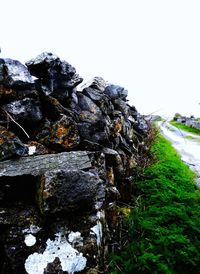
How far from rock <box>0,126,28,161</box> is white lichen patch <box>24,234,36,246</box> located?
1370 mm

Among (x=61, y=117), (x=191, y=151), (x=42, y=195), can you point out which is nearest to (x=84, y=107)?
(x=61, y=117)

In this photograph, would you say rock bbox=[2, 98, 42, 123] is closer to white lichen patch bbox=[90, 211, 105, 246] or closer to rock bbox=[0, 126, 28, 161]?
rock bbox=[0, 126, 28, 161]

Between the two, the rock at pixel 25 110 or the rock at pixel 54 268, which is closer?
the rock at pixel 54 268

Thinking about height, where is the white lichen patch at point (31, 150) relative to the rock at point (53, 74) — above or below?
below

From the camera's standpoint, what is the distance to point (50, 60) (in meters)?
5.32

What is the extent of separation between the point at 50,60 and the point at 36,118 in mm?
1345

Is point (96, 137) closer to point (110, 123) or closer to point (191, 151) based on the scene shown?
point (110, 123)

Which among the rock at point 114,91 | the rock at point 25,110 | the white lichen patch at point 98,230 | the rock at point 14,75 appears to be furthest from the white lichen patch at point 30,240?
the rock at point 114,91

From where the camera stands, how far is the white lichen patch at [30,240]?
373cm

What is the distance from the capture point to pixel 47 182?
3832mm

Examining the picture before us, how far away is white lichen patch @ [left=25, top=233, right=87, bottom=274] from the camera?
12.0 ft

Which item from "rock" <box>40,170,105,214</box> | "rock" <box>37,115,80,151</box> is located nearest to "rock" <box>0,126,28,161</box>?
"rock" <box>37,115,80,151</box>

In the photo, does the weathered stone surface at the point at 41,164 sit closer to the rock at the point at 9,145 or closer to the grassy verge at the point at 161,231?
the rock at the point at 9,145

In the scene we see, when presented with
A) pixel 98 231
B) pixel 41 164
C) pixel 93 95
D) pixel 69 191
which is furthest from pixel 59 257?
pixel 93 95
